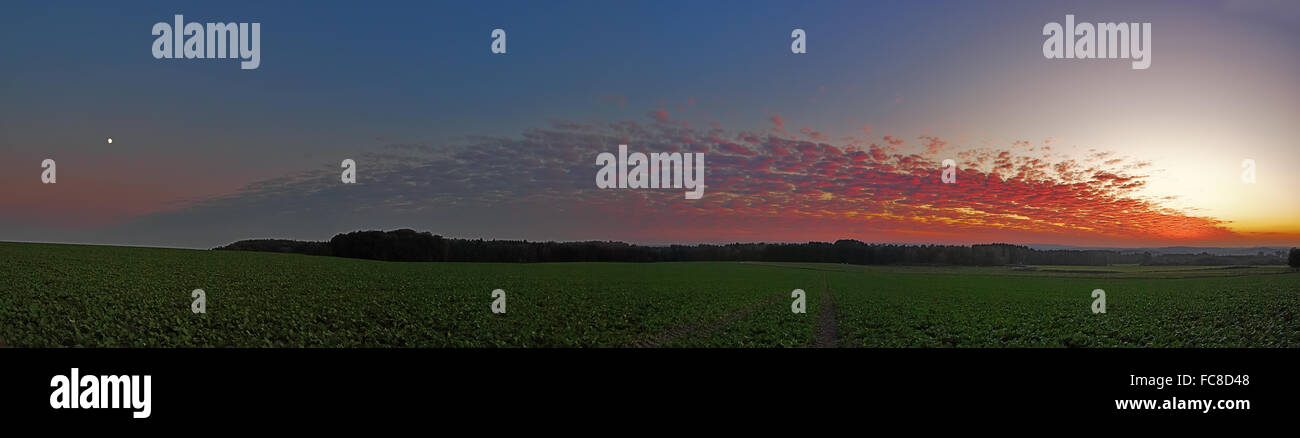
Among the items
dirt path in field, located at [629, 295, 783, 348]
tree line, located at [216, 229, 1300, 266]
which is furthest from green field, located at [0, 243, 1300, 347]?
tree line, located at [216, 229, 1300, 266]

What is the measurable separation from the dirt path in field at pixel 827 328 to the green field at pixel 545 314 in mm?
136

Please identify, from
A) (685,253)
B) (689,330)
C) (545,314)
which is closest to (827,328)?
(689,330)

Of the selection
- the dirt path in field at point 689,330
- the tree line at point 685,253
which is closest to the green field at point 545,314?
the dirt path in field at point 689,330

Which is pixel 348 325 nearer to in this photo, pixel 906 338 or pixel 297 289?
pixel 297 289

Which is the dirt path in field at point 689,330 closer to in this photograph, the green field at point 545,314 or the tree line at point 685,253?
the green field at point 545,314

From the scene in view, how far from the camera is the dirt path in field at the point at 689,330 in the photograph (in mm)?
24508

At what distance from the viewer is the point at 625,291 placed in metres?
45.2

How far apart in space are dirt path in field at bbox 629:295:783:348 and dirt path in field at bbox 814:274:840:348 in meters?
4.32

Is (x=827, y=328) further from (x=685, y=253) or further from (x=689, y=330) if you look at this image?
(x=685, y=253)

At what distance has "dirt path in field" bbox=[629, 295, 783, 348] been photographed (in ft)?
80.4

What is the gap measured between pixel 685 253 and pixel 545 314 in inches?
3111

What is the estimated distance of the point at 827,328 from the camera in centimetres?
3134
